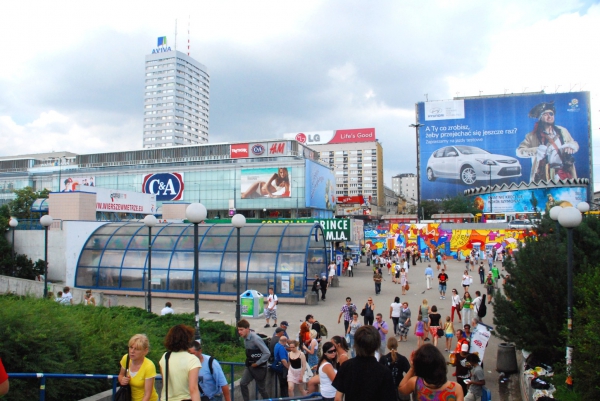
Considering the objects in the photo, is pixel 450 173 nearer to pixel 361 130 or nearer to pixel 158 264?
pixel 361 130

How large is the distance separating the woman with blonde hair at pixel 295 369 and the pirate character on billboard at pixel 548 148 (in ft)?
375

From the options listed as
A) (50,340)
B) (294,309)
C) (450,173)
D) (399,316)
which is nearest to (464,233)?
(294,309)

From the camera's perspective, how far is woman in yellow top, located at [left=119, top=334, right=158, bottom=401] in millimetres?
4973

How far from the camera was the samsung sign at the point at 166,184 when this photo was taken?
254 ft

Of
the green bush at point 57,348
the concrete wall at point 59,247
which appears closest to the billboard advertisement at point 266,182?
the concrete wall at point 59,247

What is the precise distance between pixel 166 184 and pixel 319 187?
25.9 m

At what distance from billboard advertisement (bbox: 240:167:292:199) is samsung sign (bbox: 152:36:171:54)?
115471 millimetres

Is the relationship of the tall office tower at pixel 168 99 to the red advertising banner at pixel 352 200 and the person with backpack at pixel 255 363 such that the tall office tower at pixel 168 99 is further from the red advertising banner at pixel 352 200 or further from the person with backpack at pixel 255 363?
the person with backpack at pixel 255 363

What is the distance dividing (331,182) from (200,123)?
110004 mm

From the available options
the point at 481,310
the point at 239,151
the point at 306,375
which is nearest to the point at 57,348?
the point at 306,375

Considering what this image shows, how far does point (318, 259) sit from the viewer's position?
29.6 metres

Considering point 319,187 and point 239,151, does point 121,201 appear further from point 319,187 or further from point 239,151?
point 319,187

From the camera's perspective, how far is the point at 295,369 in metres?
8.11

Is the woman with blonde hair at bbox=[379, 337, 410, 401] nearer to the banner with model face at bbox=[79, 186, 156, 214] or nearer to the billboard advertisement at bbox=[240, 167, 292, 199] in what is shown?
the banner with model face at bbox=[79, 186, 156, 214]
